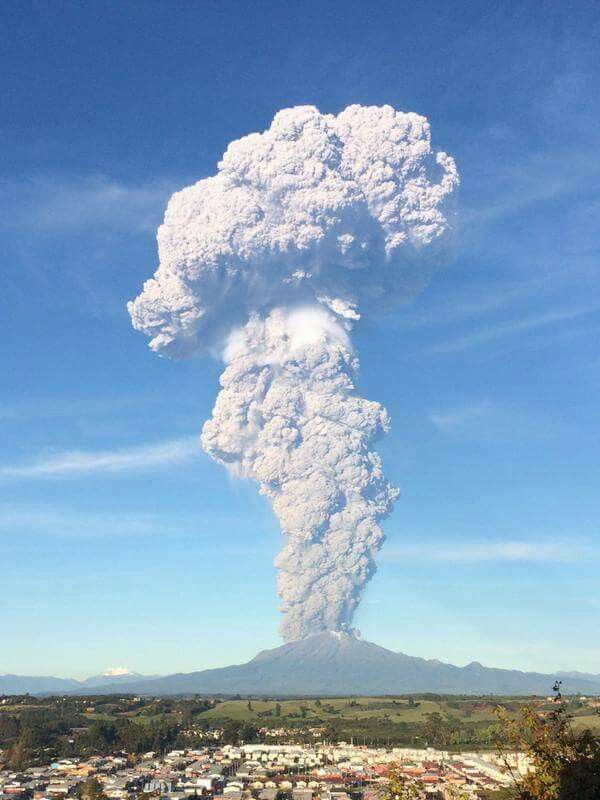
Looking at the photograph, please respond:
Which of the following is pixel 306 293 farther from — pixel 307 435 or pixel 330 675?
pixel 330 675

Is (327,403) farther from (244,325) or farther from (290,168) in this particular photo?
(290,168)

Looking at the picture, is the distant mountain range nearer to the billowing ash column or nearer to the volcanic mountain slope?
the volcanic mountain slope

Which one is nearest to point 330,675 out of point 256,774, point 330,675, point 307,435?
point 330,675

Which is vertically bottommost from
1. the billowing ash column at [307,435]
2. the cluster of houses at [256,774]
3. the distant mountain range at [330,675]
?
the cluster of houses at [256,774]

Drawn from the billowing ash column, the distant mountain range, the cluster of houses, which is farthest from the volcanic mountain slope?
the cluster of houses

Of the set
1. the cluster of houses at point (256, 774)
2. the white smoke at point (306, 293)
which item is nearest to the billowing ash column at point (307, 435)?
the white smoke at point (306, 293)

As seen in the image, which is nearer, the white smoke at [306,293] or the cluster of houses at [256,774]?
the cluster of houses at [256,774]

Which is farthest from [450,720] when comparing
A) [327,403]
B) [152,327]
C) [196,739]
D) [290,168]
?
[290,168]

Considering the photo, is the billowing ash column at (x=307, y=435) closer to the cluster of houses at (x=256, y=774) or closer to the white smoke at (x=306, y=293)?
the white smoke at (x=306, y=293)
